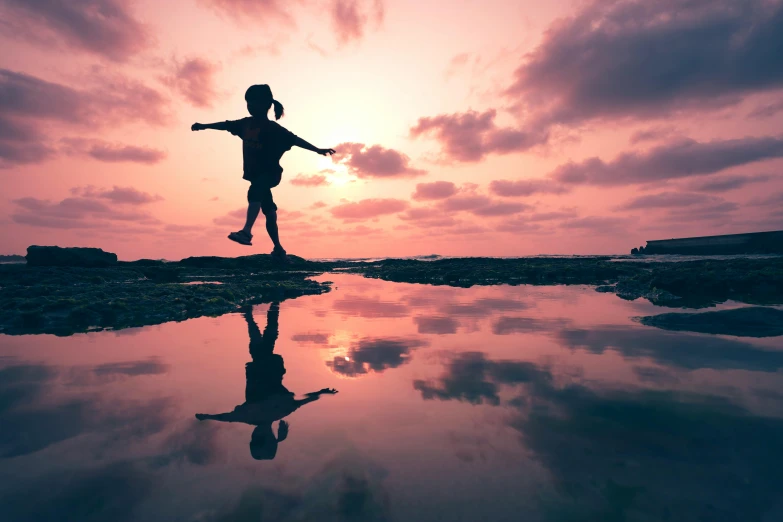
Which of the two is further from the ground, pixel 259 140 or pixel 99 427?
pixel 259 140

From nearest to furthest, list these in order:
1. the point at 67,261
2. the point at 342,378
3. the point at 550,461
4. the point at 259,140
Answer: the point at 550,461 → the point at 259,140 → the point at 342,378 → the point at 67,261

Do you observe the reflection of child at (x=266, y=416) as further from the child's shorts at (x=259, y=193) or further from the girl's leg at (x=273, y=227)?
the child's shorts at (x=259, y=193)

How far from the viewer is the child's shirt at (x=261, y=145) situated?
3.95m

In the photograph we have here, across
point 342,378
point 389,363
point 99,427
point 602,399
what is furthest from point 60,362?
point 602,399

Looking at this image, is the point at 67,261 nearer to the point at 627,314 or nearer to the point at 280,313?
the point at 280,313

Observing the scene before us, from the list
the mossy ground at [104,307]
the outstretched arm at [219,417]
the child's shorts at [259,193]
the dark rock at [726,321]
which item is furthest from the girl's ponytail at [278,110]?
the dark rock at [726,321]

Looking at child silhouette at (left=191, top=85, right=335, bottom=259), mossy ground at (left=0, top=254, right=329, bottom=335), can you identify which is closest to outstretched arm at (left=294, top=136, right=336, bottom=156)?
child silhouette at (left=191, top=85, right=335, bottom=259)

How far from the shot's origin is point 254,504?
2100mm

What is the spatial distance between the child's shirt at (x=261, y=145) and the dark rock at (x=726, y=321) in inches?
280

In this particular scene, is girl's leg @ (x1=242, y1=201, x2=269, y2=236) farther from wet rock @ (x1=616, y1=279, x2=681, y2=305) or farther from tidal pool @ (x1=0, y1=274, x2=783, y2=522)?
wet rock @ (x1=616, y1=279, x2=681, y2=305)

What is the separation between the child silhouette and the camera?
3959mm

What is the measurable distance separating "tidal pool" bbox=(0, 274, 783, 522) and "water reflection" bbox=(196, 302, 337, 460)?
21 millimetres

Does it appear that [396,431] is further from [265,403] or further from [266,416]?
[265,403]

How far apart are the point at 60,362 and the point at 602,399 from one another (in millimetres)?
6551
